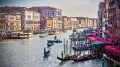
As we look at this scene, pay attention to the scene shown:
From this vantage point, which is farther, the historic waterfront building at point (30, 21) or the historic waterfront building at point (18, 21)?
the historic waterfront building at point (30, 21)

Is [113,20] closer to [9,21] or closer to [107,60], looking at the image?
[107,60]

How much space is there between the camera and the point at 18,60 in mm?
6176

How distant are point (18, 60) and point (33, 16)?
322 inches

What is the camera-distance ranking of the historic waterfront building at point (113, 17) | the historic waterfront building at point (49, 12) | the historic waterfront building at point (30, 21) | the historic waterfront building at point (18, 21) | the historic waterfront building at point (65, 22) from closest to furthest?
1. the historic waterfront building at point (113, 17)
2. the historic waterfront building at point (18, 21)
3. the historic waterfront building at point (30, 21)
4. the historic waterfront building at point (49, 12)
5. the historic waterfront building at point (65, 22)

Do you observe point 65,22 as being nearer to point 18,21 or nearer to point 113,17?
point 18,21

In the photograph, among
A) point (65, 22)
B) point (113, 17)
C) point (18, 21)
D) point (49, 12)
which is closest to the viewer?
point (113, 17)

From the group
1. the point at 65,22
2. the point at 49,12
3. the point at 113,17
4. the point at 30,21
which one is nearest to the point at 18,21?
the point at 30,21

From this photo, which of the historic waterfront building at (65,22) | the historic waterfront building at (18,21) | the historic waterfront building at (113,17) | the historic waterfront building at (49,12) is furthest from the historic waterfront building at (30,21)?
the historic waterfront building at (113,17)

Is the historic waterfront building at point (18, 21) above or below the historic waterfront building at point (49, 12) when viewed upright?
below

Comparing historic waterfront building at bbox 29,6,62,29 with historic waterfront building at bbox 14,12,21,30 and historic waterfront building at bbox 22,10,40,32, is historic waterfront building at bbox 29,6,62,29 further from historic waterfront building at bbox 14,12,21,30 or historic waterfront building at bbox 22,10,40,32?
historic waterfront building at bbox 14,12,21,30

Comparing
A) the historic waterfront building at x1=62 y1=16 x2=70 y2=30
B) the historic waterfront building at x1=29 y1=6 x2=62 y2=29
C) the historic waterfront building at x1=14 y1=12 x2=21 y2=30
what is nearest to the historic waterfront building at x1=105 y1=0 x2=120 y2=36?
the historic waterfront building at x1=14 y1=12 x2=21 y2=30

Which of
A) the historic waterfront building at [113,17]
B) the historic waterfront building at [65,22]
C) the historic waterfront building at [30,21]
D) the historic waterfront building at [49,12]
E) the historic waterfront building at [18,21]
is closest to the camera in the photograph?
the historic waterfront building at [113,17]

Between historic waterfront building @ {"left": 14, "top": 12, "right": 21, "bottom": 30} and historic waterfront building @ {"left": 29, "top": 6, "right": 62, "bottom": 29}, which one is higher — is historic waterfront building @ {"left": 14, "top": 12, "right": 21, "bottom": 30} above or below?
below

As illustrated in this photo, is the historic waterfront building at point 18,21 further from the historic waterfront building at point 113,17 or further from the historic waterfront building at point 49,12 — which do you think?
the historic waterfront building at point 113,17
